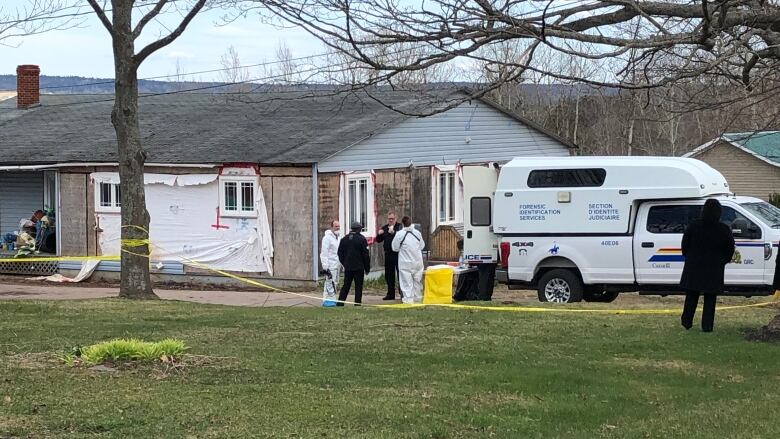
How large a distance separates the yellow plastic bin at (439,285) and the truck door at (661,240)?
3257mm

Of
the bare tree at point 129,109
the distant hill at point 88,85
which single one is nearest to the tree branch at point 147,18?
the bare tree at point 129,109

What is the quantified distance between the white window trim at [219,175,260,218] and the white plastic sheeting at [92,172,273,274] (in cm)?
7

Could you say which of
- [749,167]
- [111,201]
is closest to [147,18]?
[111,201]

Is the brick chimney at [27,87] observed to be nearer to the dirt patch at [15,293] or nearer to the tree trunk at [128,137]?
the dirt patch at [15,293]

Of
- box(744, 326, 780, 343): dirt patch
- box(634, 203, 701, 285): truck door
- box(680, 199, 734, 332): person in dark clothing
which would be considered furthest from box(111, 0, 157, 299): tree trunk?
box(744, 326, 780, 343): dirt patch

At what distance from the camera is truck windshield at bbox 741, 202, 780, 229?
1631 cm

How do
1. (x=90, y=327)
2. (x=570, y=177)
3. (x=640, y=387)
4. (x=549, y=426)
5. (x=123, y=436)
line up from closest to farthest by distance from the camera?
(x=123, y=436) < (x=549, y=426) < (x=640, y=387) < (x=90, y=327) < (x=570, y=177)

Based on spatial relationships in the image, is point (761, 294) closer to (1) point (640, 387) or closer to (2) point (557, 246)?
(2) point (557, 246)

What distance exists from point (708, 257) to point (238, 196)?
1341 cm

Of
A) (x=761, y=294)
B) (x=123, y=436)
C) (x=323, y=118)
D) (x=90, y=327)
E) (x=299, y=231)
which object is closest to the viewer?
(x=123, y=436)

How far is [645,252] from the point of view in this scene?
55.2 feet

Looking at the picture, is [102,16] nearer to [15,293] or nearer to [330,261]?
[330,261]

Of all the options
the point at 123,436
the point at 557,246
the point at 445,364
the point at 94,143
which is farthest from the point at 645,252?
the point at 94,143

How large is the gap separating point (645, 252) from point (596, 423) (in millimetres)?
10161
